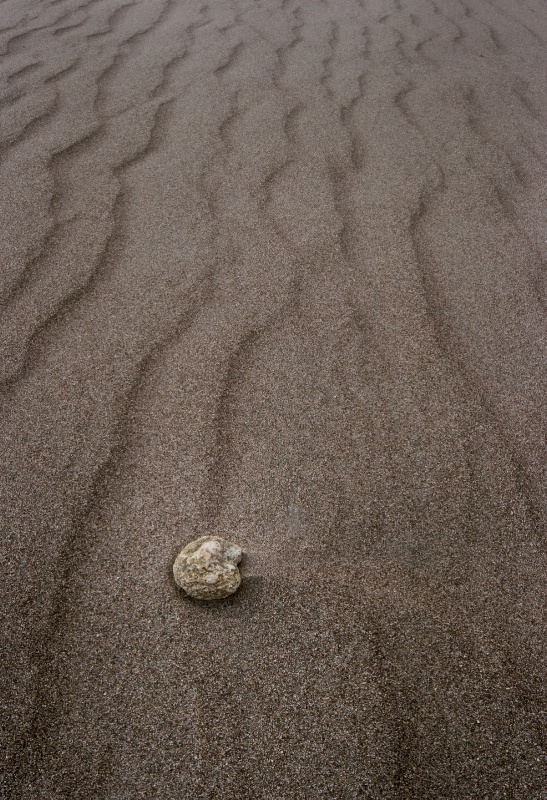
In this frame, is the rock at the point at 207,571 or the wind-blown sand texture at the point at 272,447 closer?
the wind-blown sand texture at the point at 272,447

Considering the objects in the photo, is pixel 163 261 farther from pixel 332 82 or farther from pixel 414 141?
pixel 332 82

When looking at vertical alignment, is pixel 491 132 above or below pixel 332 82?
below

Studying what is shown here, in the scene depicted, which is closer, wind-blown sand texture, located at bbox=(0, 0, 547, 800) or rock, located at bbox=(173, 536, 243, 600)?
wind-blown sand texture, located at bbox=(0, 0, 547, 800)

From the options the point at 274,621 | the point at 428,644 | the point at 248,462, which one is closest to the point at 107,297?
the point at 248,462

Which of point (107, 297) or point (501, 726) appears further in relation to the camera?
point (107, 297)
